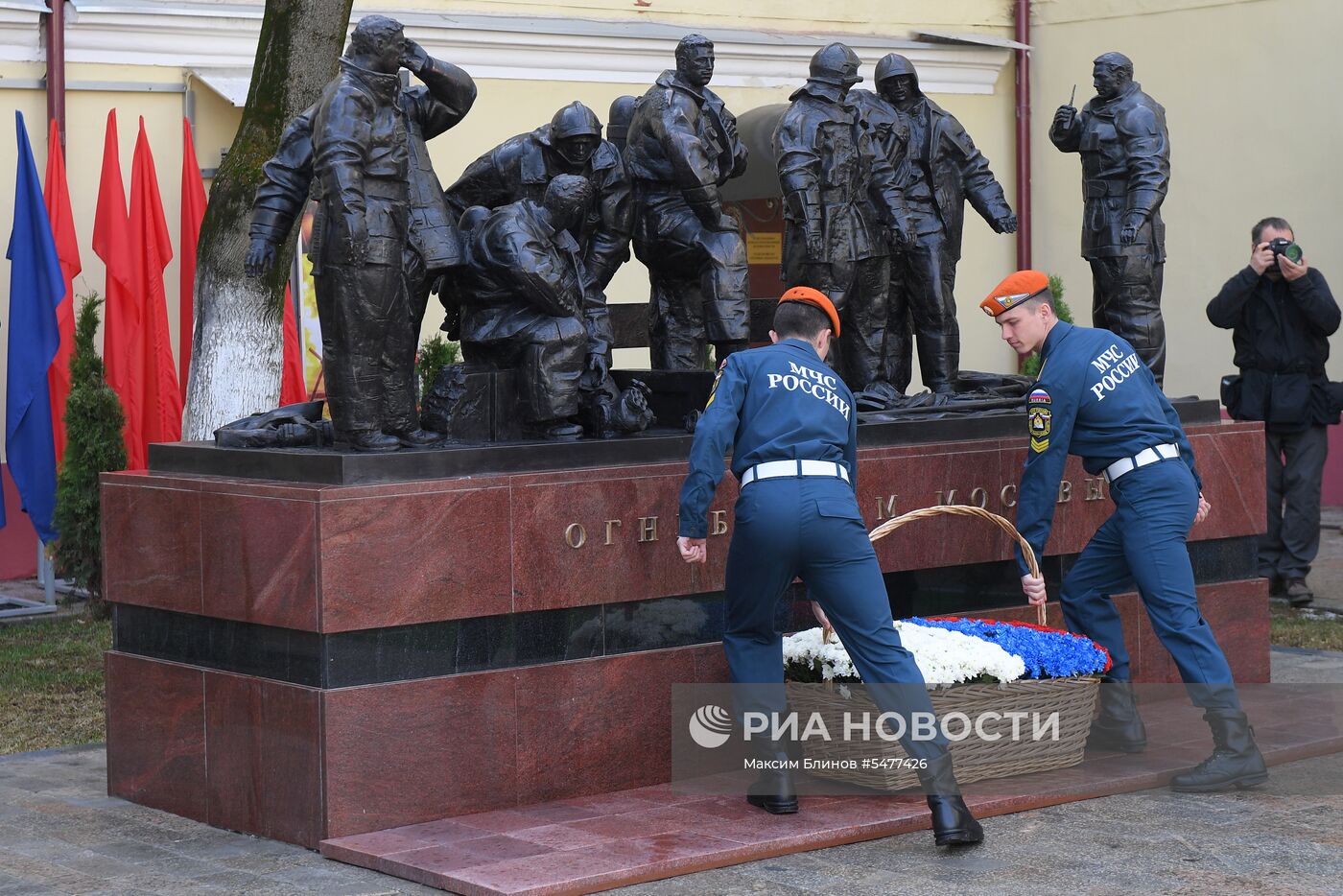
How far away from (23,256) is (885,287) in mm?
5588

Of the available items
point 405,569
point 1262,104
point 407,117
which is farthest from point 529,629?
point 1262,104

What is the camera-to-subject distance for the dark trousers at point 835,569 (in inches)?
240

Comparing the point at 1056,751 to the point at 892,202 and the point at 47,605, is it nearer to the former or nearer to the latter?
the point at 892,202

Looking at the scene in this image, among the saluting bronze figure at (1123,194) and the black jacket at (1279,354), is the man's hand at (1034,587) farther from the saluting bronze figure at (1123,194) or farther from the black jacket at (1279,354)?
the black jacket at (1279,354)

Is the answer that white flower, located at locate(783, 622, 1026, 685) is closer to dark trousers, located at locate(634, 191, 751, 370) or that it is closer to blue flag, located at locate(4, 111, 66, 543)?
dark trousers, located at locate(634, 191, 751, 370)

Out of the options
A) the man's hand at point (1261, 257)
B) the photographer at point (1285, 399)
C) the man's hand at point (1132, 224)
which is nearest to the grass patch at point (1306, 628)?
the photographer at point (1285, 399)

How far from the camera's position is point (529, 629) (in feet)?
22.2

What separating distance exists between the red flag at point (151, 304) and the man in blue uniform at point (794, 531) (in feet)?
22.7

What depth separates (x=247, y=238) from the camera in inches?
410

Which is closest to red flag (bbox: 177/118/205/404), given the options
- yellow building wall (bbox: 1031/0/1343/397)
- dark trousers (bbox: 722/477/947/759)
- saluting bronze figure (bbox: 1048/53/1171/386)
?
saluting bronze figure (bbox: 1048/53/1171/386)

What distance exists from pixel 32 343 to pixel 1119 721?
7442mm

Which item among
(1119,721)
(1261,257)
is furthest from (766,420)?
(1261,257)

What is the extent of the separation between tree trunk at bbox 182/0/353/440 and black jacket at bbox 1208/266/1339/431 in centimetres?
537

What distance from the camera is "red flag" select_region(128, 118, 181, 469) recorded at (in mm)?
12477
